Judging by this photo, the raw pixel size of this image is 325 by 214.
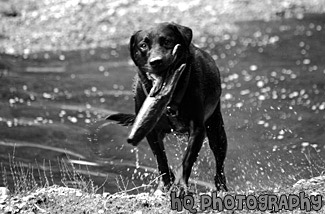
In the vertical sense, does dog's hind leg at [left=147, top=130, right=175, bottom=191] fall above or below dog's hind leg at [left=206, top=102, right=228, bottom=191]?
above

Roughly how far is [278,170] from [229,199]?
3263 mm

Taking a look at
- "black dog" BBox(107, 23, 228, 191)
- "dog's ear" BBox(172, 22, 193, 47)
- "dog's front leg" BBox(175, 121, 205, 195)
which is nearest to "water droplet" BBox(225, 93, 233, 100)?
"black dog" BBox(107, 23, 228, 191)

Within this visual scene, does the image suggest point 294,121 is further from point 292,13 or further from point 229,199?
point 292,13

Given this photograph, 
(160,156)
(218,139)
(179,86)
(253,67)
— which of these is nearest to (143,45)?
(179,86)

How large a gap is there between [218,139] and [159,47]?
1.88 m

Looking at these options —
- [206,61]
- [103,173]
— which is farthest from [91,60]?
[206,61]

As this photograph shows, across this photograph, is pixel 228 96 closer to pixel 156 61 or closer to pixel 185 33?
pixel 185 33

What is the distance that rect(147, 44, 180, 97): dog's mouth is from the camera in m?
6.43

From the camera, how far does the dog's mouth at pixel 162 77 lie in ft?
21.1

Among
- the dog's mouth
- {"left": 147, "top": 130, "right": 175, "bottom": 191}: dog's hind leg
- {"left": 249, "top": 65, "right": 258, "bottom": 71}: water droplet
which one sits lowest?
{"left": 249, "top": 65, "right": 258, "bottom": 71}: water droplet

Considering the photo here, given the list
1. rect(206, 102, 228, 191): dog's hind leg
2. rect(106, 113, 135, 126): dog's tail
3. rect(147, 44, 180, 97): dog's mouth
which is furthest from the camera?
rect(206, 102, 228, 191): dog's hind leg

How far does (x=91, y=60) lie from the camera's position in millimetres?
17078

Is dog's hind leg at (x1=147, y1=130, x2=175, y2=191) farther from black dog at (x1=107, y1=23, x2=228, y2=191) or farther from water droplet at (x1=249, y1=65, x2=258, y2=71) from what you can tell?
water droplet at (x1=249, y1=65, x2=258, y2=71)

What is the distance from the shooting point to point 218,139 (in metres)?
8.05
